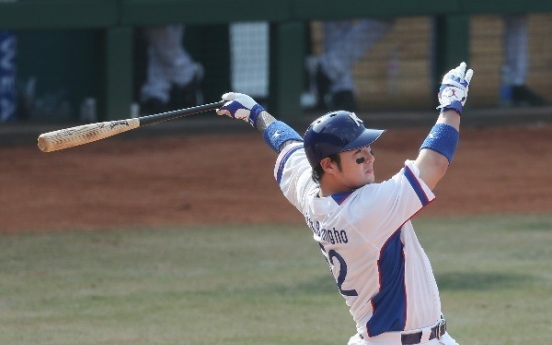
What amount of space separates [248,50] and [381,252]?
10.6 metres

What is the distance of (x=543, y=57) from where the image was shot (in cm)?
1581

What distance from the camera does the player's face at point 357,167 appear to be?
3867mm

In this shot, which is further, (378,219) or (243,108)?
(243,108)

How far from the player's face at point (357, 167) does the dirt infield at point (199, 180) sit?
581 centimetres

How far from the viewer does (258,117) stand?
4961mm

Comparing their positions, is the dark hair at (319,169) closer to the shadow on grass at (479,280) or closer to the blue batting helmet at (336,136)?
the blue batting helmet at (336,136)

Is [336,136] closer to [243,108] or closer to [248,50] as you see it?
[243,108]

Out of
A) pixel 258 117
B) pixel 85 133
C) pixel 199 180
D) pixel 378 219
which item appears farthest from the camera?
pixel 199 180

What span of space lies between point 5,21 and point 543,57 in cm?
762

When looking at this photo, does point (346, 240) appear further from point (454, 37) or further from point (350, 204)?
point (454, 37)

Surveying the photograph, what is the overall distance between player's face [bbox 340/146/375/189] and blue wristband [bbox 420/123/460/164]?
20cm

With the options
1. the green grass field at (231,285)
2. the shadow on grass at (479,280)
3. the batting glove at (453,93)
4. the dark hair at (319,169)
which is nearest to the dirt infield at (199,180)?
the green grass field at (231,285)

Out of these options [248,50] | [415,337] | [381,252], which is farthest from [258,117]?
[248,50]

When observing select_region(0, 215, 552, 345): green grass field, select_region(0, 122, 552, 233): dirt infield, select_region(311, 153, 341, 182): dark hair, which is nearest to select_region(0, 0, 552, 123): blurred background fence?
select_region(0, 122, 552, 233): dirt infield
